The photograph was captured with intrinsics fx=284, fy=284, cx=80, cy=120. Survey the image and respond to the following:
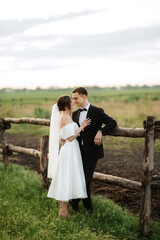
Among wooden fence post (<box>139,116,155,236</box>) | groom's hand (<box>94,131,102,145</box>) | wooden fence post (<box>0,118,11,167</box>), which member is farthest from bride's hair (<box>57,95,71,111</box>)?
wooden fence post (<box>0,118,11,167</box>)

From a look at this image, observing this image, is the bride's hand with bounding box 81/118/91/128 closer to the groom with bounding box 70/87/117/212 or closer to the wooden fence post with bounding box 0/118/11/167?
the groom with bounding box 70/87/117/212

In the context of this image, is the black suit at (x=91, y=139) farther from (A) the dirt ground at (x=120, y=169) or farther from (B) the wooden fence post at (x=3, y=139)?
(B) the wooden fence post at (x=3, y=139)

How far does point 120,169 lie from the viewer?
7363mm

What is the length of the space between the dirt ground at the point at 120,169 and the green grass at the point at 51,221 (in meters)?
0.59

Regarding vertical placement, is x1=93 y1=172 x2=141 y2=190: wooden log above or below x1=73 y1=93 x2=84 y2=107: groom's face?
below

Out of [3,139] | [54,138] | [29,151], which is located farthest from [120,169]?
[54,138]

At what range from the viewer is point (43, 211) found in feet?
14.0

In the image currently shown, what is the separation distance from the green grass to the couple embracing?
1.03ft

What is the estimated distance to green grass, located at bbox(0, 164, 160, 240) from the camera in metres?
3.44

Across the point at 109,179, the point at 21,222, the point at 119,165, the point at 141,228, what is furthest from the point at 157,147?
the point at 21,222

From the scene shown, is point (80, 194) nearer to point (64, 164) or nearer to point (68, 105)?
point (64, 164)

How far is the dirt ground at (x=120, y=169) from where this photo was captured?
5176mm

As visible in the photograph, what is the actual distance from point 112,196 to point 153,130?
7.54 feet

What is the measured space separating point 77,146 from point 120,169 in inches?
138
